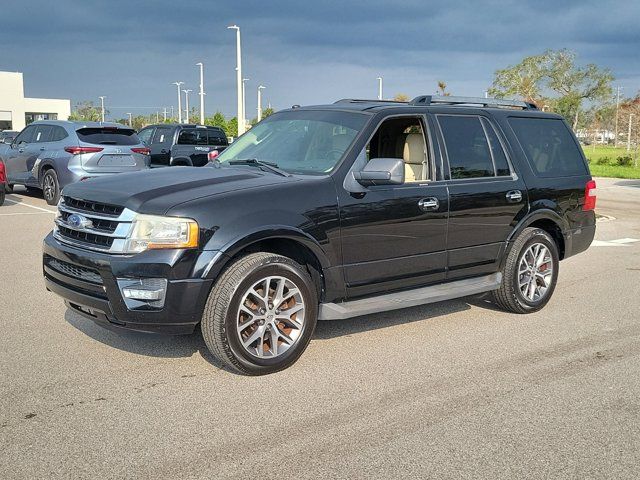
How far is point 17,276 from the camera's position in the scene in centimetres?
756

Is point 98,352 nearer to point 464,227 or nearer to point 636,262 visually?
point 464,227

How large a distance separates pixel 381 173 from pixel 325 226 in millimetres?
568

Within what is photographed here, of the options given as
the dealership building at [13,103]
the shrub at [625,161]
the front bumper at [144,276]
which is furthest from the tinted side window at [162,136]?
the dealership building at [13,103]

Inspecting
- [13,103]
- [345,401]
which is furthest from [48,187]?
[13,103]

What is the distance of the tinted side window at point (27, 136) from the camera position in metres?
15.1

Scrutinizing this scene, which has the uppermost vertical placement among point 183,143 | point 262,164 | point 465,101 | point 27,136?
point 465,101

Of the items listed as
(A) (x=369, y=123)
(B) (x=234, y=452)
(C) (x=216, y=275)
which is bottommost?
(B) (x=234, y=452)

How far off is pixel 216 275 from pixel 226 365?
2.17 feet

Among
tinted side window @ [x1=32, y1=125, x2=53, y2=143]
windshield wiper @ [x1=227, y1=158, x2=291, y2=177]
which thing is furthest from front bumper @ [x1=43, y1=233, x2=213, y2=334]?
tinted side window @ [x1=32, y1=125, x2=53, y2=143]

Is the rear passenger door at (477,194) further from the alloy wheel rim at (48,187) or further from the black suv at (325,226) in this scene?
the alloy wheel rim at (48,187)

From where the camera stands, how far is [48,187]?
14.2 metres

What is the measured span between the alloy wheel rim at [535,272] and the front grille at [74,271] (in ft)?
12.3

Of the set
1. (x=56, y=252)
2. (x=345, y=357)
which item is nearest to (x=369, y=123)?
(x=345, y=357)

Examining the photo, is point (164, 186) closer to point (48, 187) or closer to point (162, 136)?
point (48, 187)
